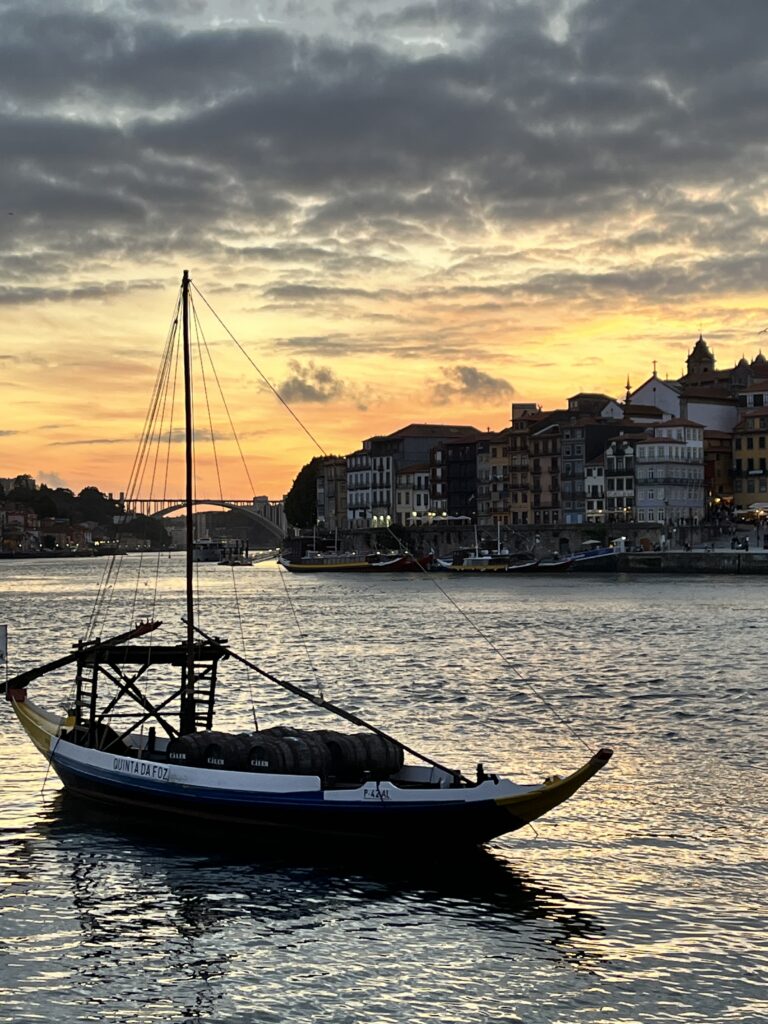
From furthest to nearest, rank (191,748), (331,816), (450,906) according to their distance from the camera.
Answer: (191,748) < (331,816) < (450,906)

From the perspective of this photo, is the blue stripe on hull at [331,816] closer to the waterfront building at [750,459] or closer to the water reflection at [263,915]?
the water reflection at [263,915]

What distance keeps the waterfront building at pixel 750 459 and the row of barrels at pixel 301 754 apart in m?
170

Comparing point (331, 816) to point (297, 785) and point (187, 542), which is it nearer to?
point (297, 785)

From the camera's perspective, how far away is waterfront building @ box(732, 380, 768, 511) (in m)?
194

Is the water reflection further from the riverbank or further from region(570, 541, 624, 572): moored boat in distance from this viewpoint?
region(570, 541, 624, 572): moored boat in distance

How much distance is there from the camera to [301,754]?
2823cm

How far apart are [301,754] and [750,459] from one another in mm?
176470

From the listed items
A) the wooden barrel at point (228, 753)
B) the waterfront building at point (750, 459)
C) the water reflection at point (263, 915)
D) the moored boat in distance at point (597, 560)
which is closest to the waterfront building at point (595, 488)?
the moored boat in distance at point (597, 560)

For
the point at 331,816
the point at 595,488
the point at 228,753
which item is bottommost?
the point at 331,816

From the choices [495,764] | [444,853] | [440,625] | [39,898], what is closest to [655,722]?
[495,764]

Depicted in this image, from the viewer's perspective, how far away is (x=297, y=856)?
91.1 feet

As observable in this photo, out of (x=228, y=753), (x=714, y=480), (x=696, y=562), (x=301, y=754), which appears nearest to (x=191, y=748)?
(x=228, y=753)

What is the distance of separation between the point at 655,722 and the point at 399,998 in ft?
92.2

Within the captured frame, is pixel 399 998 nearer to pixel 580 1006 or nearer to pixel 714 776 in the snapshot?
pixel 580 1006
